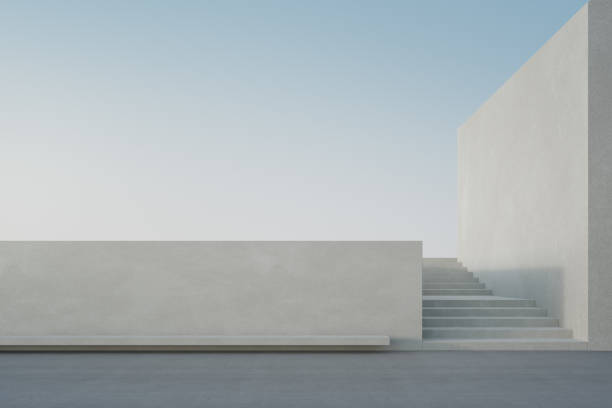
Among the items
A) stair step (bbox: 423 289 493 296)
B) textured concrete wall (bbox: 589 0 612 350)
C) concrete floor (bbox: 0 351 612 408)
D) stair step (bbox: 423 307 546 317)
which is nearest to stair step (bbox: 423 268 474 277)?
stair step (bbox: 423 289 493 296)

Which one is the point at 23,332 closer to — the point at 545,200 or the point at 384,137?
the point at 545,200

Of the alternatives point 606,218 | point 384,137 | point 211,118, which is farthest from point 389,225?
point 606,218

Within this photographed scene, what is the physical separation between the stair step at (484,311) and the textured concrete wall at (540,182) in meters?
0.21

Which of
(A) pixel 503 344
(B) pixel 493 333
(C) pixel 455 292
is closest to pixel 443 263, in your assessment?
(C) pixel 455 292

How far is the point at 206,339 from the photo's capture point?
6.02m

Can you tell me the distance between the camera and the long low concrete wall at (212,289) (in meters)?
6.24

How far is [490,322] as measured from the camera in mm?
6957

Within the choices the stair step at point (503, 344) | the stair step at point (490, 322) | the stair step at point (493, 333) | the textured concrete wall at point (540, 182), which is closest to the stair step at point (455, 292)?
the textured concrete wall at point (540, 182)

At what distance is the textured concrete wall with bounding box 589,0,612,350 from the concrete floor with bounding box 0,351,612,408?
534 millimetres

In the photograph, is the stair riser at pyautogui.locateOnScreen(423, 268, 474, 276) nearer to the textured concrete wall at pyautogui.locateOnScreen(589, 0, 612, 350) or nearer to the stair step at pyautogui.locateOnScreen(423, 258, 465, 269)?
the stair step at pyautogui.locateOnScreen(423, 258, 465, 269)

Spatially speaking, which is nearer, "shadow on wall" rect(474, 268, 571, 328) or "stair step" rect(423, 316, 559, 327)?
"stair step" rect(423, 316, 559, 327)

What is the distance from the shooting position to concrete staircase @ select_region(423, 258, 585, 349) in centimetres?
632

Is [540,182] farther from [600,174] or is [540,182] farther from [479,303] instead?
[479,303]

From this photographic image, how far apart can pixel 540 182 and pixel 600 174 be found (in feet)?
4.71
